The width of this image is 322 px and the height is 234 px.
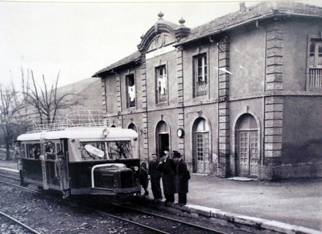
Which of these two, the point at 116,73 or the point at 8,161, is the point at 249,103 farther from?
the point at 8,161

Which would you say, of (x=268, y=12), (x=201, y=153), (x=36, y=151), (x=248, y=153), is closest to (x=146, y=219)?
(x=36, y=151)

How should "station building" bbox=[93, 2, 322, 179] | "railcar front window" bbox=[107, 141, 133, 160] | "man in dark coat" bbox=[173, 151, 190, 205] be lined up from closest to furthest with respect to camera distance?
"man in dark coat" bbox=[173, 151, 190, 205], "railcar front window" bbox=[107, 141, 133, 160], "station building" bbox=[93, 2, 322, 179]

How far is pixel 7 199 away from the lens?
1261 centimetres

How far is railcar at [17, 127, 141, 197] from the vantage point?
934 centimetres

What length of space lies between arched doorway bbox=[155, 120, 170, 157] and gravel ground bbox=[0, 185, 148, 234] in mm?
7582

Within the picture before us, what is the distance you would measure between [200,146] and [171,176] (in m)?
6.61

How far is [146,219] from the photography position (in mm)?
8805

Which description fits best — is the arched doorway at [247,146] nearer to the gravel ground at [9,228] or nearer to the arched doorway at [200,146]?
the arched doorway at [200,146]

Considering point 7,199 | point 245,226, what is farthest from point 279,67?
point 7,199

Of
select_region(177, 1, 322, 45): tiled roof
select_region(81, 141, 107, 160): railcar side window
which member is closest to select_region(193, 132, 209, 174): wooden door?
select_region(177, 1, 322, 45): tiled roof

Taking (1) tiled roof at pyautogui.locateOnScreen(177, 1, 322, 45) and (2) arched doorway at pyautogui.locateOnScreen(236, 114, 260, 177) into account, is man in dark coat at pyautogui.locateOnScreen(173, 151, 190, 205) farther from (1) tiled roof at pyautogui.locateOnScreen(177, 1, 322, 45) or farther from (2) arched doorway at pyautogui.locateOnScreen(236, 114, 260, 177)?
(1) tiled roof at pyautogui.locateOnScreen(177, 1, 322, 45)

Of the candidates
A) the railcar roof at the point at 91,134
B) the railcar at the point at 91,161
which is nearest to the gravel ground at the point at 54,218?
the railcar at the point at 91,161

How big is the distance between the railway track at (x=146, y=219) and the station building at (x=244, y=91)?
5.68 meters

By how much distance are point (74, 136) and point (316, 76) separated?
8.96 meters
